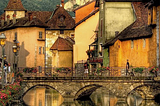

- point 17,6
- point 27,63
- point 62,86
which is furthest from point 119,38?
point 17,6

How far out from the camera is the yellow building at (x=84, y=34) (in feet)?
304

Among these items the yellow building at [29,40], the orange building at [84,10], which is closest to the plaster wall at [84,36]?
the orange building at [84,10]

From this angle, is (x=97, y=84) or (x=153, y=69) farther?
(x=97, y=84)

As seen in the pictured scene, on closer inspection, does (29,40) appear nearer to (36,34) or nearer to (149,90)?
(36,34)

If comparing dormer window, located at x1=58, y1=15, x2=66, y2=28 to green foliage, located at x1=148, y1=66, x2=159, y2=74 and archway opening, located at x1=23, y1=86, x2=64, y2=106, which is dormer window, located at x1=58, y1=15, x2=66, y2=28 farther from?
green foliage, located at x1=148, y1=66, x2=159, y2=74

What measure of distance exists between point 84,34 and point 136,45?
27.8m

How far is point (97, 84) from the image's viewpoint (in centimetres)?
6238

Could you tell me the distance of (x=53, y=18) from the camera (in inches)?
4456

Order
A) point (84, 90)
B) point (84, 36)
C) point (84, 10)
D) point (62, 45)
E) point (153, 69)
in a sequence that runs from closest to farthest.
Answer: point (153, 69) → point (84, 90) → point (84, 36) → point (84, 10) → point (62, 45)

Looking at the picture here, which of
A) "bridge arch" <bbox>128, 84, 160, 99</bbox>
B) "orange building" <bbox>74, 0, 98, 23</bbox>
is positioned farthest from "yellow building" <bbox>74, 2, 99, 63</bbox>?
"bridge arch" <bbox>128, 84, 160, 99</bbox>

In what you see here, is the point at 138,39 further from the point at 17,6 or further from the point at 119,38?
the point at 17,6

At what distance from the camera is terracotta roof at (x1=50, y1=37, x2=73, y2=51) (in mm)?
103500

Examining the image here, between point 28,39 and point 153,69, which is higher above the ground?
point 28,39

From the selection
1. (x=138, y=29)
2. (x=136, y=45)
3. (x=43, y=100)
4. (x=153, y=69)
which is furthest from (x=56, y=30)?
(x=153, y=69)
